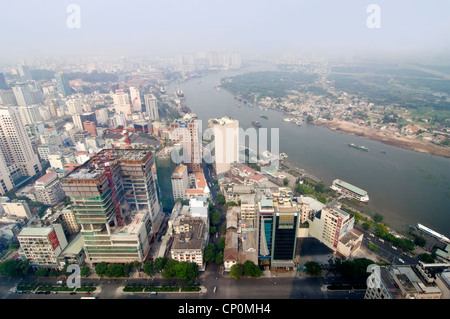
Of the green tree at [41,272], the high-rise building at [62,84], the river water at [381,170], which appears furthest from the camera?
the high-rise building at [62,84]

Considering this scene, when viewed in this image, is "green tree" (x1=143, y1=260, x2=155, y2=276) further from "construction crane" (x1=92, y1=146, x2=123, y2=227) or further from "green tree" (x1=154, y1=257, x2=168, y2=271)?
"construction crane" (x1=92, y1=146, x2=123, y2=227)

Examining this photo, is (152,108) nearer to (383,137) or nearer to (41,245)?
(41,245)

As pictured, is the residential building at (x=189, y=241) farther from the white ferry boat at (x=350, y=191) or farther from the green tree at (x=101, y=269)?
the white ferry boat at (x=350, y=191)

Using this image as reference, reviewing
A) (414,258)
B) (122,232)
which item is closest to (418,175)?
(414,258)

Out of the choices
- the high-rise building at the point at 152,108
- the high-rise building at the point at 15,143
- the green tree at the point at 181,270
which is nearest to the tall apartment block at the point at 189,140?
the green tree at the point at 181,270

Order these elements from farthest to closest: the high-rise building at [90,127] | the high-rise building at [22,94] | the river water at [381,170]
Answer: the high-rise building at [22,94] → the high-rise building at [90,127] → the river water at [381,170]

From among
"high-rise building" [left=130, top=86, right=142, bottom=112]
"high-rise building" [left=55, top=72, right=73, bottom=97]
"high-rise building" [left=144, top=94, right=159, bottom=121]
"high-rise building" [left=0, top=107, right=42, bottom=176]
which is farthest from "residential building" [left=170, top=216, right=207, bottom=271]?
"high-rise building" [left=55, top=72, right=73, bottom=97]

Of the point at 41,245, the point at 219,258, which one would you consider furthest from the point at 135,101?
the point at 219,258
